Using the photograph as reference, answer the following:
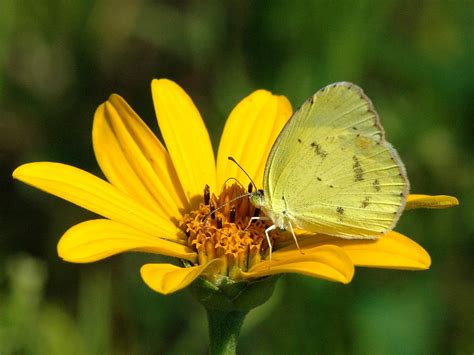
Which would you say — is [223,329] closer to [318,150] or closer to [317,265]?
[317,265]

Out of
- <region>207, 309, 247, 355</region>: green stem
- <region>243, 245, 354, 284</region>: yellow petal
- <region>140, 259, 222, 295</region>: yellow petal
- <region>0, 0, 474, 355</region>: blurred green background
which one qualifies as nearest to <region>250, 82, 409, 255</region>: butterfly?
<region>243, 245, 354, 284</region>: yellow petal

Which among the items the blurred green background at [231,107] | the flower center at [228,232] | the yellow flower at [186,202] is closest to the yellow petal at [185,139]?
the yellow flower at [186,202]

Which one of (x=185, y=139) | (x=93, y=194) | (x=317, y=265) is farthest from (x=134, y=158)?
(x=317, y=265)

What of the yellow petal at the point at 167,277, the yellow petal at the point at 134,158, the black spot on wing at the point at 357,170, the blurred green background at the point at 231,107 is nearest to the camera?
the yellow petal at the point at 167,277

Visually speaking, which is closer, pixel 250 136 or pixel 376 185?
pixel 376 185

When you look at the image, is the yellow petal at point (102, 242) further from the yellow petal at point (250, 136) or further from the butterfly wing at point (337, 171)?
the yellow petal at point (250, 136)

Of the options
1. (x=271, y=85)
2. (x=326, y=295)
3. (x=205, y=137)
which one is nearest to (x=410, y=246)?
(x=205, y=137)

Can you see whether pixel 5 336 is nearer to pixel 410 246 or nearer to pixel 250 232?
pixel 250 232
